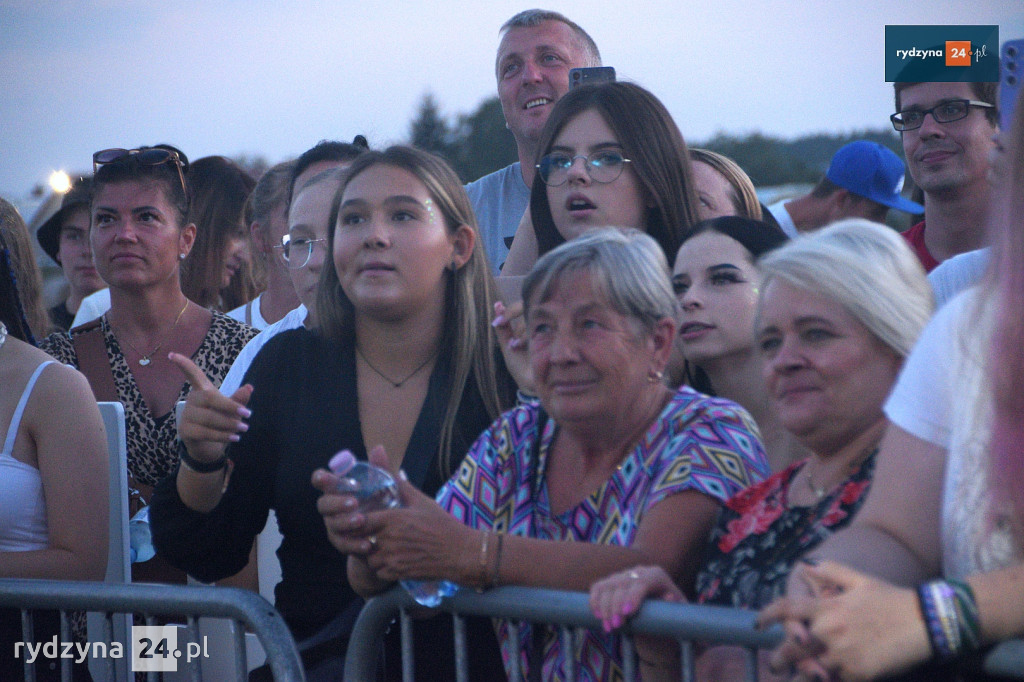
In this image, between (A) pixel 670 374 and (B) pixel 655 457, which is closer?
(B) pixel 655 457

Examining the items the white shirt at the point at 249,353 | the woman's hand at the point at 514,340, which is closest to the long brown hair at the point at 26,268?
the white shirt at the point at 249,353

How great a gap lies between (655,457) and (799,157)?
35.7 meters

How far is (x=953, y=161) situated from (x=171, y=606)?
3.14m

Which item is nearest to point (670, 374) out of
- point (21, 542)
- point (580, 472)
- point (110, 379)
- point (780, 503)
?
point (580, 472)

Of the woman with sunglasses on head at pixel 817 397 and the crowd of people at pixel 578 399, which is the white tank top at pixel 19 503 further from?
the woman with sunglasses on head at pixel 817 397

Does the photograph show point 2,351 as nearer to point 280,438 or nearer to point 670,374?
point 280,438

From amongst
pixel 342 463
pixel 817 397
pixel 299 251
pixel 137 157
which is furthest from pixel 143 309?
pixel 817 397

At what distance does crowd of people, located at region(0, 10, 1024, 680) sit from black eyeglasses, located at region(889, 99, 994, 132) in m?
0.01

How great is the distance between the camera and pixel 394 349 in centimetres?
310

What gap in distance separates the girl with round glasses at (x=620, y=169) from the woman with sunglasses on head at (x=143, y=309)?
1.70m

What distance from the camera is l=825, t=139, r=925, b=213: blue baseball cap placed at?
5.14 m

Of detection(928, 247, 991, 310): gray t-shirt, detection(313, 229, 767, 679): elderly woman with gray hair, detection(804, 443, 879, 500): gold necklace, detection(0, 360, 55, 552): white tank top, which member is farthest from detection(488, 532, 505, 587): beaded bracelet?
detection(928, 247, 991, 310): gray t-shirt

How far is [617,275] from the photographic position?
96.3 inches

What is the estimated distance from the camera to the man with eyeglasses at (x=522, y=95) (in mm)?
4727
